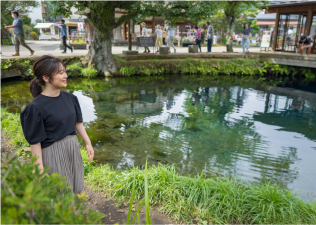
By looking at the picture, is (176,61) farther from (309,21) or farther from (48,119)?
(48,119)

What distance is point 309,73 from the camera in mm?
14141

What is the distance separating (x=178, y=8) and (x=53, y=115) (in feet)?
37.6

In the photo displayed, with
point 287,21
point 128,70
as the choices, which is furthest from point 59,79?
point 287,21

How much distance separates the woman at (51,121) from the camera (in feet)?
6.28

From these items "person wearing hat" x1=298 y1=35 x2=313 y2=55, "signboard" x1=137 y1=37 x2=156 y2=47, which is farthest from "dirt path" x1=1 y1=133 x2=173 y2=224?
"person wearing hat" x1=298 y1=35 x2=313 y2=55

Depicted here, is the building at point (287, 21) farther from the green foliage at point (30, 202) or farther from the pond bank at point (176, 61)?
the green foliage at point (30, 202)

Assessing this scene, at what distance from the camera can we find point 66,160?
215 cm

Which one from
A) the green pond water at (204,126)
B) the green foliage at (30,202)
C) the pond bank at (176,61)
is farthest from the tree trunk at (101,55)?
the green foliage at (30,202)

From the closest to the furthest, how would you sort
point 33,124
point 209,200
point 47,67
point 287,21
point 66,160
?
1. point 33,124
2. point 47,67
3. point 66,160
4. point 209,200
5. point 287,21

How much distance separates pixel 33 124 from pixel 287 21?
59.8ft

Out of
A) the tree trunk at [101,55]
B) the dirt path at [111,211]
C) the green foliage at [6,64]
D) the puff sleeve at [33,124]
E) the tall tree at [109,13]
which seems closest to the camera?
the puff sleeve at [33,124]

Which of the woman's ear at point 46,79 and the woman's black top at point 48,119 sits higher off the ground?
the woman's ear at point 46,79

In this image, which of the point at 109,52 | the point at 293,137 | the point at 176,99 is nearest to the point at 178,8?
the point at 109,52

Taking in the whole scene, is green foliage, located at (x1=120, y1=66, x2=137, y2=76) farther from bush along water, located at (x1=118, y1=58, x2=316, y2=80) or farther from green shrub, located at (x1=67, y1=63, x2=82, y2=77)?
green shrub, located at (x1=67, y1=63, x2=82, y2=77)
